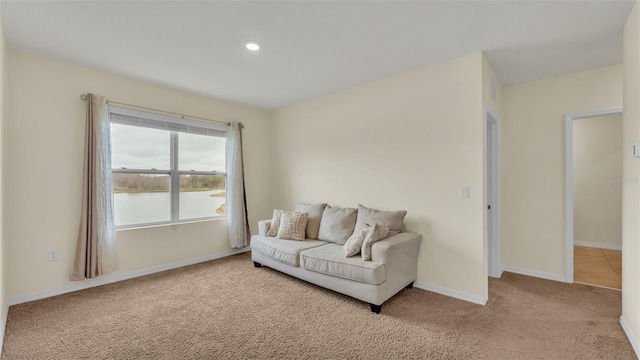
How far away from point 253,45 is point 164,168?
227 cm

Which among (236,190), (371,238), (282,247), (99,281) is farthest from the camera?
(236,190)

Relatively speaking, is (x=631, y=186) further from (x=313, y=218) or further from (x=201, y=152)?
(x=201, y=152)

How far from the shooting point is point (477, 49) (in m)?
2.69

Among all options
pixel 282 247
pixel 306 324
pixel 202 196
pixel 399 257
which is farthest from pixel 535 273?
pixel 202 196

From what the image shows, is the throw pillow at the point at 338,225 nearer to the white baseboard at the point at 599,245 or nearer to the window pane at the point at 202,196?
the window pane at the point at 202,196

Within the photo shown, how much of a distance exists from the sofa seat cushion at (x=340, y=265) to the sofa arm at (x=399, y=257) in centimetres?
10

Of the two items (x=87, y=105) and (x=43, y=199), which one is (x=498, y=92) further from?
(x=43, y=199)

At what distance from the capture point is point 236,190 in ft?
14.6

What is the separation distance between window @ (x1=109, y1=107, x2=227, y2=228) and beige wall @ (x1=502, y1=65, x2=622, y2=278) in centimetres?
416

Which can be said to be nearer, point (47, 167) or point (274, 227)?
point (47, 167)

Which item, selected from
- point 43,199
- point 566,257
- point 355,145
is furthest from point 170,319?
point 566,257

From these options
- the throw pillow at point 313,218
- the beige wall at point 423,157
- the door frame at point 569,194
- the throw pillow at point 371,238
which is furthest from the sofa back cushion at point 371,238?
the door frame at point 569,194

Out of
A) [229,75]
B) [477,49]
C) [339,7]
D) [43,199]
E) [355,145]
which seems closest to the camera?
[339,7]

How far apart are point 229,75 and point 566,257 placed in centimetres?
455
